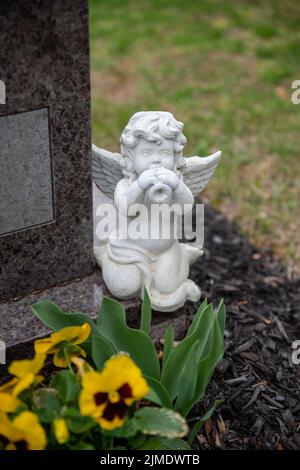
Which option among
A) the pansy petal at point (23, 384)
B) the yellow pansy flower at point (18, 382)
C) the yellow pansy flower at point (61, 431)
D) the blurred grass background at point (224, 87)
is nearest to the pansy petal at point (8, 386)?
the yellow pansy flower at point (18, 382)

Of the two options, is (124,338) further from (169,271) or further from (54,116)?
(54,116)

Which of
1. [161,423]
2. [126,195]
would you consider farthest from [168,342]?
[126,195]

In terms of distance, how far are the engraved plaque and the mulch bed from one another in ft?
3.26

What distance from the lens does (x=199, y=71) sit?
20.9 ft

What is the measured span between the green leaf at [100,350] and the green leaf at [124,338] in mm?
89

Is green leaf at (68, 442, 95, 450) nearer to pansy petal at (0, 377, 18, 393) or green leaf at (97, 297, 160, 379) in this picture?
pansy petal at (0, 377, 18, 393)

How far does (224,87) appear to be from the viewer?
241 inches

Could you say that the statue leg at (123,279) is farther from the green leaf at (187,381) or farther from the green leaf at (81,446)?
the green leaf at (81,446)

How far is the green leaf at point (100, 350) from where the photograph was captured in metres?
2.37

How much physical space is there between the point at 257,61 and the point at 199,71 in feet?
2.05

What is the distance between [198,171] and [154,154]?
33cm

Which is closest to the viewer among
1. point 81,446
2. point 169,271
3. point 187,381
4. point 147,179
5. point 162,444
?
point 81,446
